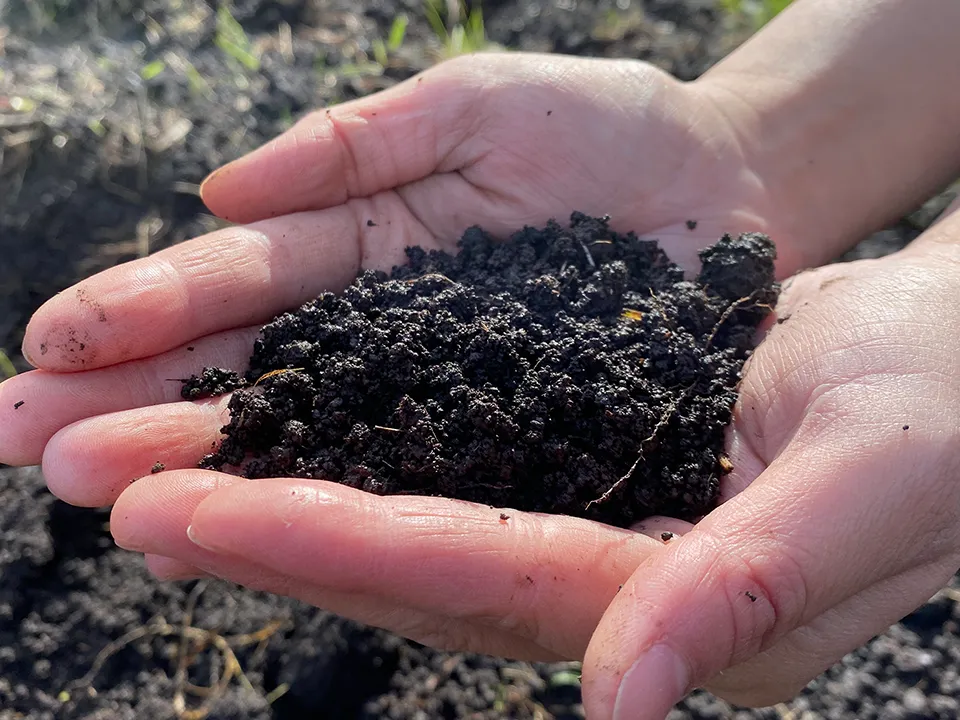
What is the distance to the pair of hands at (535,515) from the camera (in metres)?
1.33

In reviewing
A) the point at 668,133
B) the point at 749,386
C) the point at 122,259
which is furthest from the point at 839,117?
the point at 122,259

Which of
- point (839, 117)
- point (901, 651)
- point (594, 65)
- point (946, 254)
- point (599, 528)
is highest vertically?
point (594, 65)

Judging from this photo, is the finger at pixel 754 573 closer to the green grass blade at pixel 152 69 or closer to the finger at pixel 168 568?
the finger at pixel 168 568

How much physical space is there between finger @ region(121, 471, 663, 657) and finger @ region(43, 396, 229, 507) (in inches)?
7.2

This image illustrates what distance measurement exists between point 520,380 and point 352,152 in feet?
3.05

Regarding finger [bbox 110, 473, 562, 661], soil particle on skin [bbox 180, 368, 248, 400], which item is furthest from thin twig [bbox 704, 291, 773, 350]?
soil particle on skin [bbox 180, 368, 248, 400]

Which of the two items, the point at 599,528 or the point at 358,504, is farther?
the point at 599,528

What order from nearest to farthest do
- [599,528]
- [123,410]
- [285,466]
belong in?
[599,528], [285,466], [123,410]

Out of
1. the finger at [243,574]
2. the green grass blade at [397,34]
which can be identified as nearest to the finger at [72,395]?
the finger at [243,574]

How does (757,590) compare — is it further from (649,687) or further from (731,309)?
(731,309)

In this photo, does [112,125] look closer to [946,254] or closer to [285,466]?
[285,466]

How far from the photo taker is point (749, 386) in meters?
1.81

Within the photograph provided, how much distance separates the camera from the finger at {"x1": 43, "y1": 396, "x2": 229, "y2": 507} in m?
1.68

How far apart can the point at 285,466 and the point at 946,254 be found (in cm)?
174
